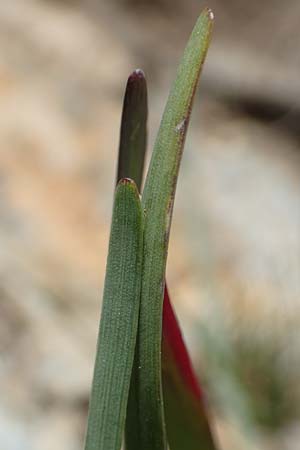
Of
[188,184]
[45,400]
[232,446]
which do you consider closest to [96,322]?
[45,400]

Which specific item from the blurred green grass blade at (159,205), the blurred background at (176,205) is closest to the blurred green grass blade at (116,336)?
the blurred green grass blade at (159,205)

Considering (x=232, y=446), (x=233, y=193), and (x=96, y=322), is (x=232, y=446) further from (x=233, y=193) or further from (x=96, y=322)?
(x=233, y=193)

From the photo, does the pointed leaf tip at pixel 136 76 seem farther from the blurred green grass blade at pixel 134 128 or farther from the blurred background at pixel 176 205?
the blurred background at pixel 176 205

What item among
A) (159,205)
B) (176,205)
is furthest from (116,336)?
(176,205)

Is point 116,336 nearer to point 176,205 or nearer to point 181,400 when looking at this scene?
point 181,400

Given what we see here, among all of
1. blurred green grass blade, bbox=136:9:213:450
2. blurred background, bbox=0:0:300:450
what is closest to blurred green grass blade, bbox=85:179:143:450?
blurred green grass blade, bbox=136:9:213:450

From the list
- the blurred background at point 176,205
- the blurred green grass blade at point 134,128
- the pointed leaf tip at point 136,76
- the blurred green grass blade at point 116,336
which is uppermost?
the blurred background at point 176,205
